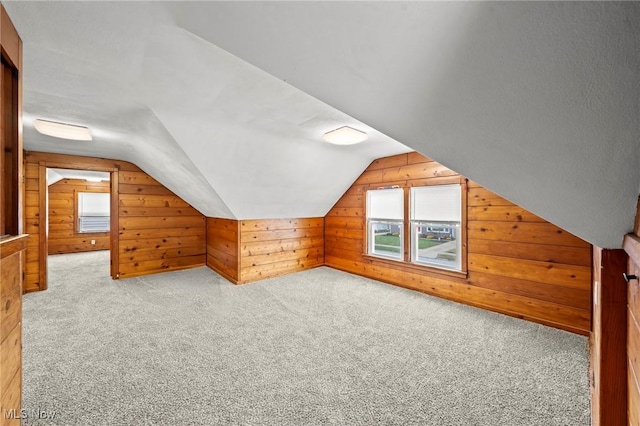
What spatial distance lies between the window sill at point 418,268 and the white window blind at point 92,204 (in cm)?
717

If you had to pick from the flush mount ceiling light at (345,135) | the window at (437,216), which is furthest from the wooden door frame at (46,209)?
the window at (437,216)

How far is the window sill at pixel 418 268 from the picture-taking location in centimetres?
303

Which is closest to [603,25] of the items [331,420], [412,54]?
[412,54]

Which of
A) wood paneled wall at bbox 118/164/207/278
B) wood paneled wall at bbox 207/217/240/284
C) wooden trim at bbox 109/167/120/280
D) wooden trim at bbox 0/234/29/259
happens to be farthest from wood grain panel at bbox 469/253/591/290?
wooden trim at bbox 109/167/120/280

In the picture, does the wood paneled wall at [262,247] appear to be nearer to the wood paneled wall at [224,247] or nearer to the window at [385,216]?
the wood paneled wall at [224,247]

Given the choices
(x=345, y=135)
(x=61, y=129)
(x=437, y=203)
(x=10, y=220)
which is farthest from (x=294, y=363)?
(x=61, y=129)

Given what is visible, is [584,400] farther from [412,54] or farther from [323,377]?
[412,54]

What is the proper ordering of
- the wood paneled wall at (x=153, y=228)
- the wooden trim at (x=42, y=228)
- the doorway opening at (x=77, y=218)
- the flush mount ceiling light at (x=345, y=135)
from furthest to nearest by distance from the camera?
the doorway opening at (x=77, y=218) < the wood paneled wall at (x=153, y=228) < the wooden trim at (x=42, y=228) < the flush mount ceiling light at (x=345, y=135)

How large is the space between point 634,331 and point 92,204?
928cm

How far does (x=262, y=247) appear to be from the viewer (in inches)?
162

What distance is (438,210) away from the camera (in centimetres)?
332

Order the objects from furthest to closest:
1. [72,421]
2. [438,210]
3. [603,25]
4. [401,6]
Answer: [438,210] → [72,421] → [401,6] → [603,25]

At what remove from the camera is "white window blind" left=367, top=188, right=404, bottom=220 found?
12.3 ft

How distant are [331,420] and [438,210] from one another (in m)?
2.67
